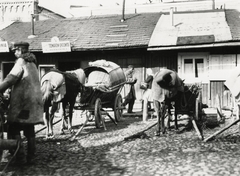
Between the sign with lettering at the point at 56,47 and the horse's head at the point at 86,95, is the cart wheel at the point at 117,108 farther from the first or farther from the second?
the sign with lettering at the point at 56,47

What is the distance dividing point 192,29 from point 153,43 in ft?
8.12

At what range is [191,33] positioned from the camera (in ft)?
57.1

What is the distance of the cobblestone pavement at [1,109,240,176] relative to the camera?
5.26 m

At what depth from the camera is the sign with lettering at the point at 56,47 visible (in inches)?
722

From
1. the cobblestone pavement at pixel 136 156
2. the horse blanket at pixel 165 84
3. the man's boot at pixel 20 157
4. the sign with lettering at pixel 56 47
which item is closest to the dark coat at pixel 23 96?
the man's boot at pixel 20 157

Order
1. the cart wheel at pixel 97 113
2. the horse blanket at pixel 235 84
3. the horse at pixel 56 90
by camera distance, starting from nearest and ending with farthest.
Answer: the horse blanket at pixel 235 84, the horse at pixel 56 90, the cart wheel at pixel 97 113

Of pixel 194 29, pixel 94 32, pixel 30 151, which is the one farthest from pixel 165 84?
pixel 94 32

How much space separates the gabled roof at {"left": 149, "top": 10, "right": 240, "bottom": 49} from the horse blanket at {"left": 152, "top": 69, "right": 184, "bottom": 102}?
8.12 metres

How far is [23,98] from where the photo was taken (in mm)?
Answer: 5523

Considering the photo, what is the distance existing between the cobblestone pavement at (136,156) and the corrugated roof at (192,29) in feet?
27.1

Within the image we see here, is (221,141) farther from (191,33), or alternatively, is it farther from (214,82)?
(191,33)

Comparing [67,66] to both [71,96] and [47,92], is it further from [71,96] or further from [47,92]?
[47,92]

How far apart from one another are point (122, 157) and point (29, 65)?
2.33 meters

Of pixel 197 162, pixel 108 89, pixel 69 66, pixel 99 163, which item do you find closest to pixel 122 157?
pixel 99 163
